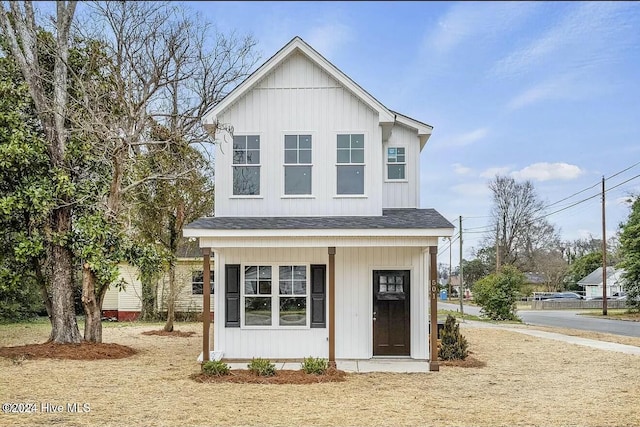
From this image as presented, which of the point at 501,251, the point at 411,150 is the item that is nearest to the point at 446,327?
the point at 411,150

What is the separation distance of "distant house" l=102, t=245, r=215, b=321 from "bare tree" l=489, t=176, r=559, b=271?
1241 inches

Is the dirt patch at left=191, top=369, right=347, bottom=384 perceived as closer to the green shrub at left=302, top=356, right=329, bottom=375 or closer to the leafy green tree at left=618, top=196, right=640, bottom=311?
the green shrub at left=302, top=356, right=329, bottom=375

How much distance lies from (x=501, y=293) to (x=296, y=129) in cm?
1932

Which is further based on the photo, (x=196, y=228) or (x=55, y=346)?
(x=55, y=346)

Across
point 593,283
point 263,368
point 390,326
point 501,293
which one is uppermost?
point 390,326

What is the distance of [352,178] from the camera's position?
1388cm

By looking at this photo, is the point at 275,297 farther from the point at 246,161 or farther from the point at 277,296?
the point at 246,161

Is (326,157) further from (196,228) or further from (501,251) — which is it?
(501,251)

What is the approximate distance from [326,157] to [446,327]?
200 inches

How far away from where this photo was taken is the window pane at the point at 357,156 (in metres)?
13.9

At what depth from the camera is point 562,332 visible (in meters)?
23.0

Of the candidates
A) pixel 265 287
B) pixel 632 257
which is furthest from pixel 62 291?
pixel 632 257

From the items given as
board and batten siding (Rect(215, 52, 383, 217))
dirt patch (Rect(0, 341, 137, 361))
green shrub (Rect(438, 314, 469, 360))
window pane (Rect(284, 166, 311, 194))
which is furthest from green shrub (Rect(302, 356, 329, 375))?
dirt patch (Rect(0, 341, 137, 361))

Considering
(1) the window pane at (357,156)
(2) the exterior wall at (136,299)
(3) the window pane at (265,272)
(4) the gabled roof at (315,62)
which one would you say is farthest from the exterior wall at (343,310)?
(2) the exterior wall at (136,299)
